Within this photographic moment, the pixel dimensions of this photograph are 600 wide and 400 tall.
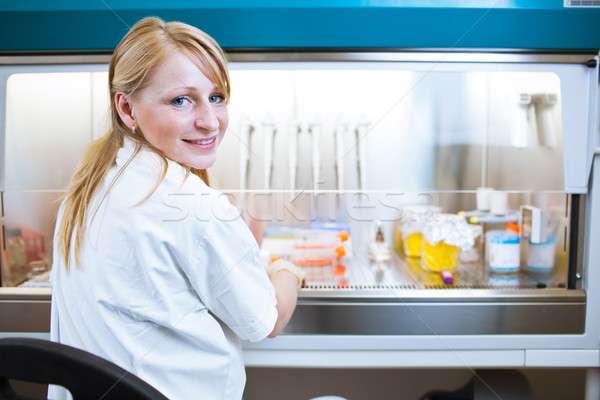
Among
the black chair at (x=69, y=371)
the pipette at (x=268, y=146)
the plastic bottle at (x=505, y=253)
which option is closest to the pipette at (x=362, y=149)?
the pipette at (x=268, y=146)

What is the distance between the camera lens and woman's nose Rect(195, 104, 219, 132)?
0.89 metres

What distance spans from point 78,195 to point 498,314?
113cm

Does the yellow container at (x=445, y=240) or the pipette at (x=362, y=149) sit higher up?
the pipette at (x=362, y=149)

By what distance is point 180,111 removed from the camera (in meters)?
0.87

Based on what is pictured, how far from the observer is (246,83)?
1.66m

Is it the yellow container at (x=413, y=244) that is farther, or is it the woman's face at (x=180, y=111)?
the yellow container at (x=413, y=244)

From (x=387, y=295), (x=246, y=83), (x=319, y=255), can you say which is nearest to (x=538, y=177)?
(x=387, y=295)

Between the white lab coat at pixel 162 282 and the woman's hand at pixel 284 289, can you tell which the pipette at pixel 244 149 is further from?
the white lab coat at pixel 162 282

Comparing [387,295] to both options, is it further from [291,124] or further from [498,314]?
[291,124]

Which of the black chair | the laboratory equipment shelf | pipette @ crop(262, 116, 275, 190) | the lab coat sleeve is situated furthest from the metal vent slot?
the black chair

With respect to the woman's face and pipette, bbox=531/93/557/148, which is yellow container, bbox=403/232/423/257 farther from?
the woman's face

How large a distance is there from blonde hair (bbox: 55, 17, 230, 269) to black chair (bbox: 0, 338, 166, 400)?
251 mm

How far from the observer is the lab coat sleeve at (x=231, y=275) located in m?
0.78

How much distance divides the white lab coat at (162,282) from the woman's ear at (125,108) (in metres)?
0.04
